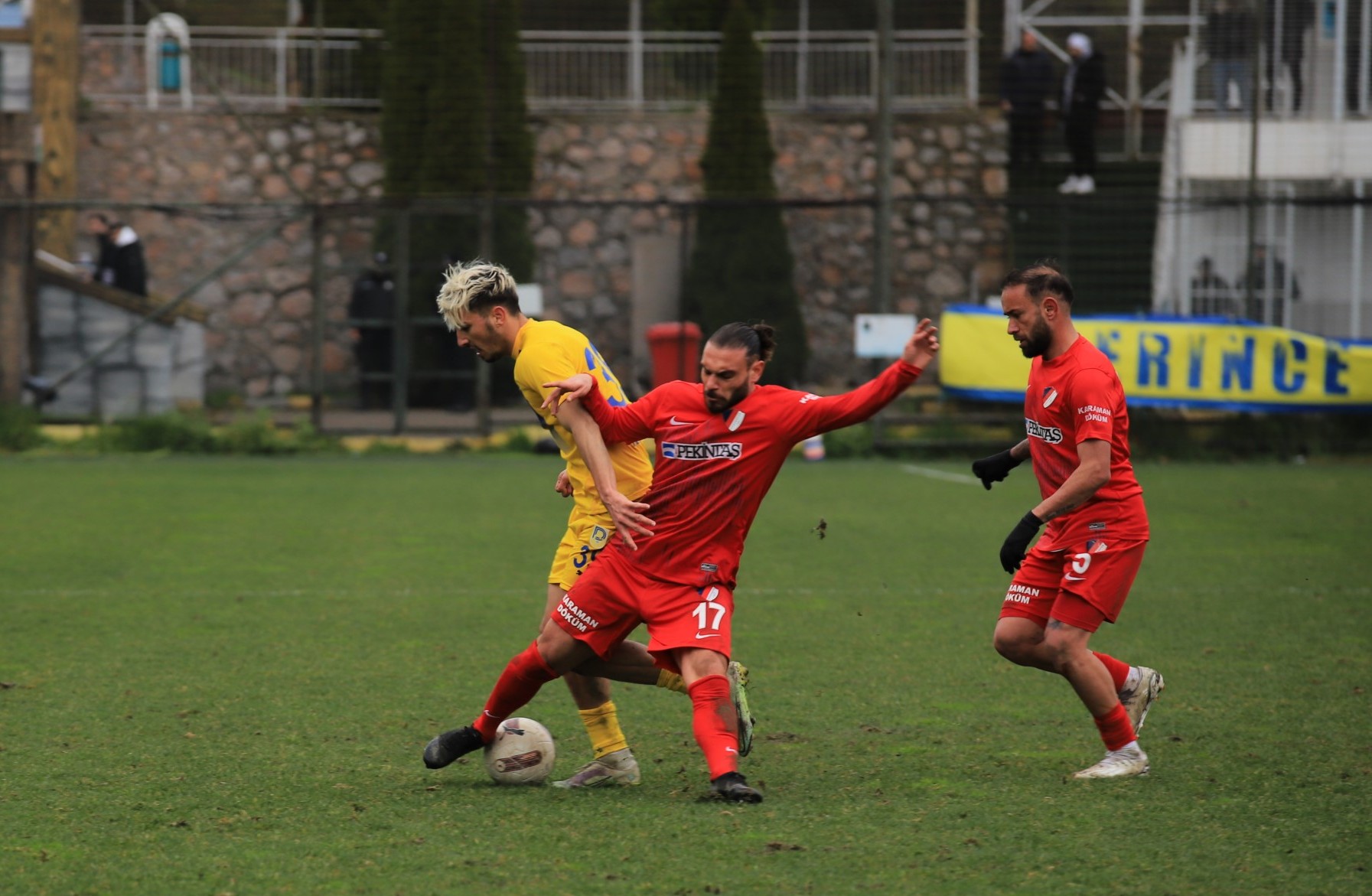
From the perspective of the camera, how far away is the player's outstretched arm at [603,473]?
16.3 feet

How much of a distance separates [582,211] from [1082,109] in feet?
22.7

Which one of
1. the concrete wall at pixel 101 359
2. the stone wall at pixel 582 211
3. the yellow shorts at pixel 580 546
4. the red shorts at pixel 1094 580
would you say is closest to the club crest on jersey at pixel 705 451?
the yellow shorts at pixel 580 546

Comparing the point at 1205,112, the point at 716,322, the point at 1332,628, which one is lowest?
the point at 1332,628

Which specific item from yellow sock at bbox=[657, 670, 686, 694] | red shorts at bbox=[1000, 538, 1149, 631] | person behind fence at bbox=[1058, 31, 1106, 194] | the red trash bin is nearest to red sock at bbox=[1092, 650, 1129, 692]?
red shorts at bbox=[1000, 538, 1149, 631]

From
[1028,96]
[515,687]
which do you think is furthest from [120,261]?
[515,687]

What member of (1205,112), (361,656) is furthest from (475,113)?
(361,656)

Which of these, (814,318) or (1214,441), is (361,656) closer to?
(1214,441)

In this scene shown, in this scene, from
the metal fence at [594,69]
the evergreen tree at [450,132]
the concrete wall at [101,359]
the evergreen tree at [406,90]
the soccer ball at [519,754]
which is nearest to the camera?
the soccer ball at [519,754]

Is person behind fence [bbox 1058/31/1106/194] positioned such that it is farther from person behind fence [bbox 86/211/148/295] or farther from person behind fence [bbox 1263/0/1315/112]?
person behind fence [bbox 86/211/148/295]

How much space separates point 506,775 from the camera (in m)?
5.26

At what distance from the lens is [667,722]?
247 inches

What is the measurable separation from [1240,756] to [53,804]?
3952mm

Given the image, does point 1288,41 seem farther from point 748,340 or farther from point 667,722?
point 748,340

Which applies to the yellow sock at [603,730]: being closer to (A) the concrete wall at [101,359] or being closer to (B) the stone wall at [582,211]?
(A) the concrete wall at [101,359]
